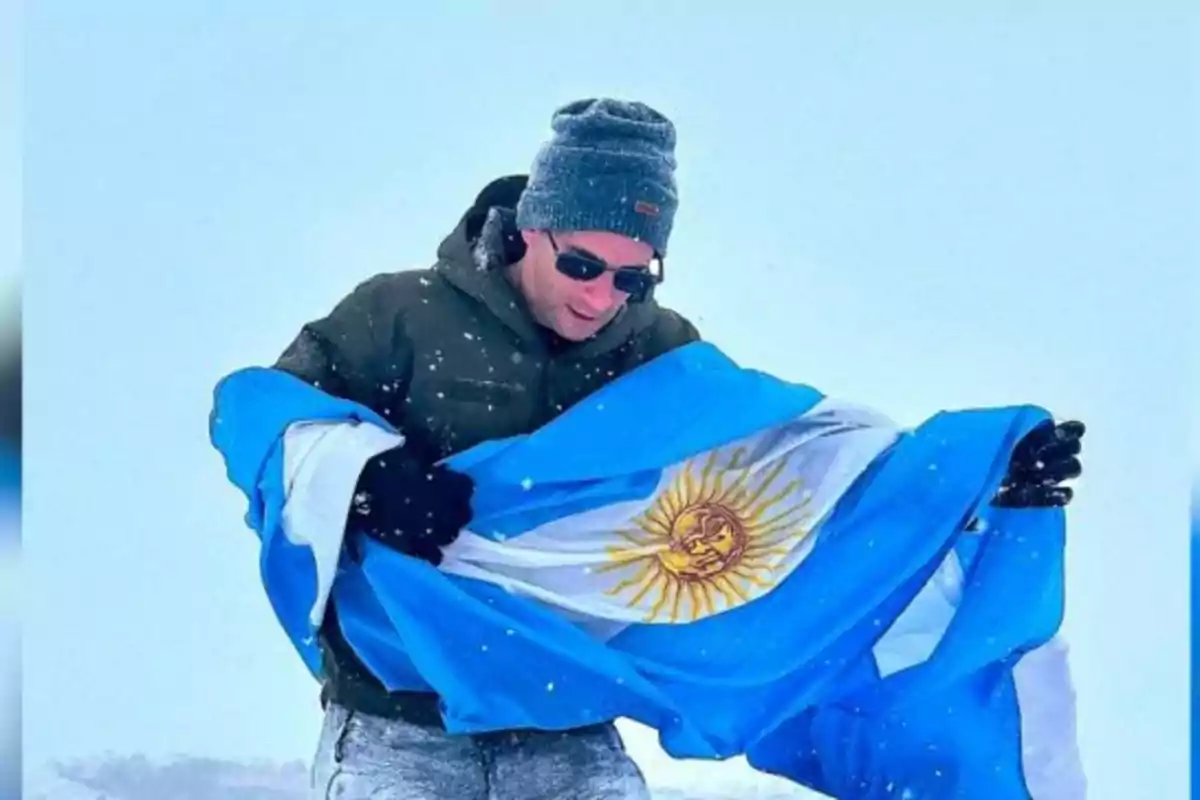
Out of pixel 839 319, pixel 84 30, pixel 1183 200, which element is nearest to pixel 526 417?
pixel 839 319

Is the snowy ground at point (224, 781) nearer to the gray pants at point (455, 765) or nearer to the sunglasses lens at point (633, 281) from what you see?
the gray pants at point (455, 765)


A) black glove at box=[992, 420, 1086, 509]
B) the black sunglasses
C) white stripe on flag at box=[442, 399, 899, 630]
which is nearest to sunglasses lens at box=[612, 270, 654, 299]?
the black sunglasses

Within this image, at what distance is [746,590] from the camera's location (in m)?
1.27

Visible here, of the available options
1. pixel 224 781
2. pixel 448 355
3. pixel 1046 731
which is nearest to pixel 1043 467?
pixel 1046 731

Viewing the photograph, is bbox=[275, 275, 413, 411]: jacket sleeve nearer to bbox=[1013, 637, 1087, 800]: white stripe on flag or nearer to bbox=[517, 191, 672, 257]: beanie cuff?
bbox=[517, 191, 672, 257]: beanie cuff

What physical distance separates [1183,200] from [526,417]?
2.23 feet

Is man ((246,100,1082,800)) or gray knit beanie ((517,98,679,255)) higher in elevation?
gray knit beanie ((517,98,679,255))

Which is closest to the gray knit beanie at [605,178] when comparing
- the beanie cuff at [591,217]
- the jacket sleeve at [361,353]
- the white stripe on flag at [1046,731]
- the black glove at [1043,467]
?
the beanie cuff at [591,217]

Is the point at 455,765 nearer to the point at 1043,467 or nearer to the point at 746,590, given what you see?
the point at 746,590

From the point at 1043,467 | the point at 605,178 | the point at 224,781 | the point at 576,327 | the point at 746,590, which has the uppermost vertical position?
the point at 605,178

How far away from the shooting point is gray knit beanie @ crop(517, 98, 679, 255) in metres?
1.17

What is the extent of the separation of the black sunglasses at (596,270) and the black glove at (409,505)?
182 millimetres

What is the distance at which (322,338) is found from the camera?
3.96 feet

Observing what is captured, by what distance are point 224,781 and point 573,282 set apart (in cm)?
59
